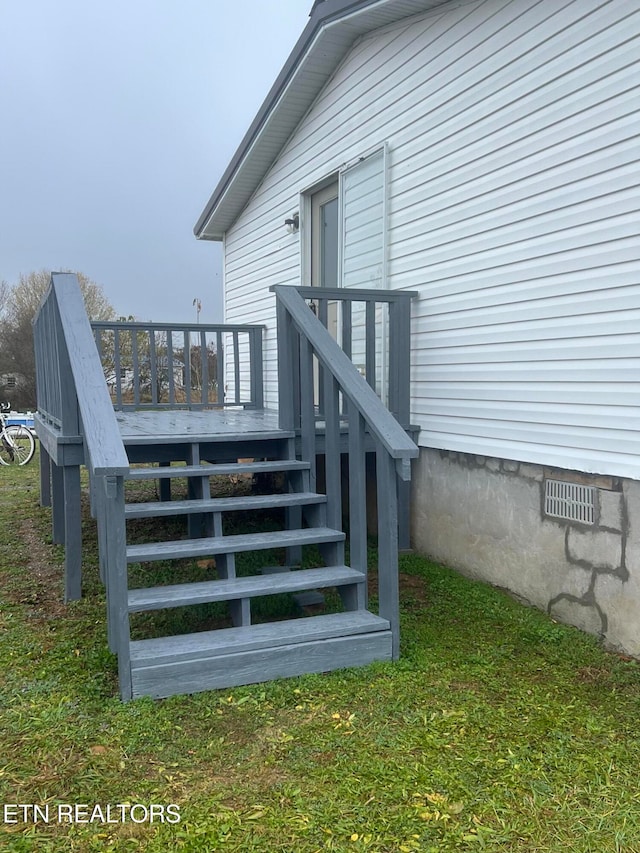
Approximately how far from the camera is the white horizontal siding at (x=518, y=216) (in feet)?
10.3

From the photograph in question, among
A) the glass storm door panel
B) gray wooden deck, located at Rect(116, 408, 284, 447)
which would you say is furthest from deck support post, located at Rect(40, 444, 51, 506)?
the glass storm door panel

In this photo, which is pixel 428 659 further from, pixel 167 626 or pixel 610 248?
pixel 610 248

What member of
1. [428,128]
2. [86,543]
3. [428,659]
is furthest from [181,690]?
[428,128]

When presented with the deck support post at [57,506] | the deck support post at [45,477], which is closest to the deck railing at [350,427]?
the deck support post at [57,506]

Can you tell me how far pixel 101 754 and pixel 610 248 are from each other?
3.01 metres

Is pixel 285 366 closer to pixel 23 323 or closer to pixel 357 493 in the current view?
pixel 357 493

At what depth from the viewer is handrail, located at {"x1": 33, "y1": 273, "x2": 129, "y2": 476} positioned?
2589mm

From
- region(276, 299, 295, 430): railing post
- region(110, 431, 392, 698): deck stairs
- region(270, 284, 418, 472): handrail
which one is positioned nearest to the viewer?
region(110, 431, 392, 698): deck stairs

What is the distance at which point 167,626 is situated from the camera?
3.50 metres

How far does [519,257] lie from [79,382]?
95.9 inches

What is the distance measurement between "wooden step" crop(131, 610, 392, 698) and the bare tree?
56.4 feet

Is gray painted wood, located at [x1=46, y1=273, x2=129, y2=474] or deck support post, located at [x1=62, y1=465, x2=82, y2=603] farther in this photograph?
deck support post, located at [x1=62, y1=465, x2=82, y2=603]

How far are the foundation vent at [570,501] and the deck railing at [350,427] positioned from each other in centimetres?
83

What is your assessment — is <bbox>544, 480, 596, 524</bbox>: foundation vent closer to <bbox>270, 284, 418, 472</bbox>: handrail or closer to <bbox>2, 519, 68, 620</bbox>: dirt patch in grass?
<bbox>270, 284, 418, 472</bbox>: handrail
